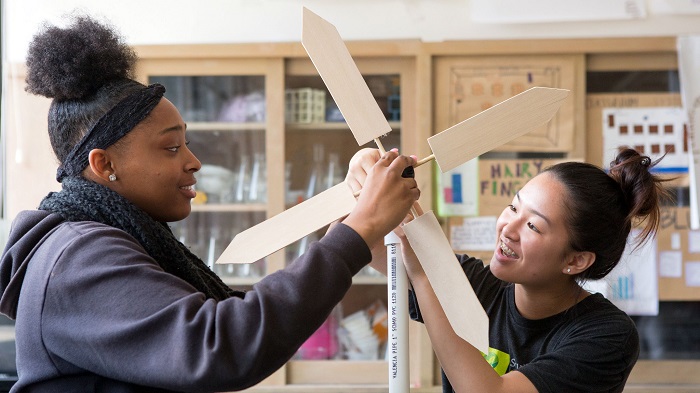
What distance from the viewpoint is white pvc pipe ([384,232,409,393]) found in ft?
3.76

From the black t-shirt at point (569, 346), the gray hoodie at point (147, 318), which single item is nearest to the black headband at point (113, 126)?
the gray hoodie at point (147, 318)

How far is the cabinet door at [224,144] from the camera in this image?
2.96m

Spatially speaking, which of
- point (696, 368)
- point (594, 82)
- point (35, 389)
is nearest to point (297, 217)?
point (35, 389)

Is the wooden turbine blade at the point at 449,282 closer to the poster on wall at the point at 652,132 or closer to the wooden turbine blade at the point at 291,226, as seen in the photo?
the wooden turbine blade at the point at 291,226

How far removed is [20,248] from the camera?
3.31 feet

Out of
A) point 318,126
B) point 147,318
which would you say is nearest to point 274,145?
point 318,126

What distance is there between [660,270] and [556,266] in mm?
1664

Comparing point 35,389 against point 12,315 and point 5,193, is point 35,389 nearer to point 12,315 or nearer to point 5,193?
point 12,315

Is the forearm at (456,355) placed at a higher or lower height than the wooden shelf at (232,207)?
lower

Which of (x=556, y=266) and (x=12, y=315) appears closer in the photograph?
(x=12, y=315)

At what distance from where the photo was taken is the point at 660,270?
2852 millimetres

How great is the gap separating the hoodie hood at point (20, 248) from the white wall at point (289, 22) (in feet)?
6.67

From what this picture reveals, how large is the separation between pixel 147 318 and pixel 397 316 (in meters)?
0.41

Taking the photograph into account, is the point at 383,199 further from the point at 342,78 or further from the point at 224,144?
the point at 224,144
